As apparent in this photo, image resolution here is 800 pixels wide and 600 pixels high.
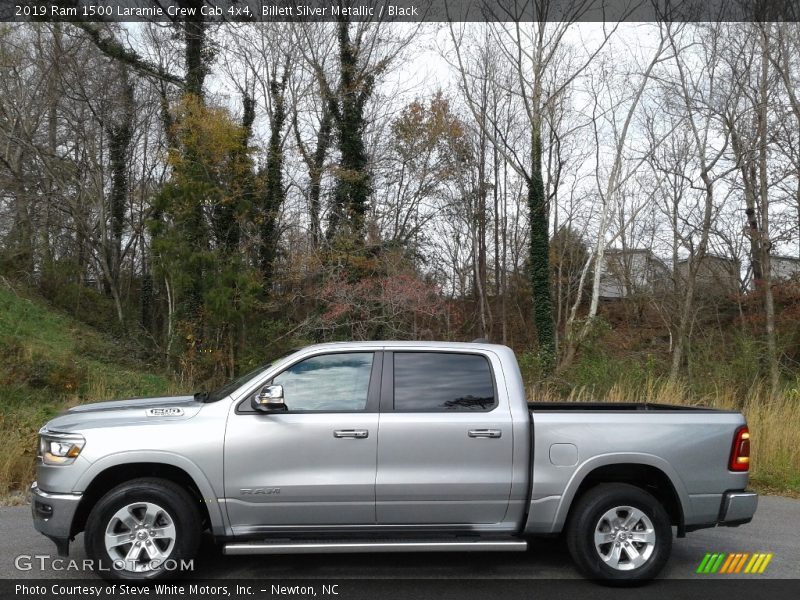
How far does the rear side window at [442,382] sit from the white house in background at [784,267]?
82.6 ft

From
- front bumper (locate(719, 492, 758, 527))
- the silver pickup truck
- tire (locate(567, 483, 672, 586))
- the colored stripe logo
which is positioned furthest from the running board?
the colored stripe logo

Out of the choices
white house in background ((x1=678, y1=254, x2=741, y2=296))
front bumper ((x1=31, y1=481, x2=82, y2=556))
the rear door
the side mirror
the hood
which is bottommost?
front bumper ((x1=31, y1=481, x2=82, y2=556))

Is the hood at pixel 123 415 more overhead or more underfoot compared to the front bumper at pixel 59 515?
more overhead

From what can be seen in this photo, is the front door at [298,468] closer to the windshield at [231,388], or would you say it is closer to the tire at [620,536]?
the windshield at [231,388]

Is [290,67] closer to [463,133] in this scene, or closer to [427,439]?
[463,133]

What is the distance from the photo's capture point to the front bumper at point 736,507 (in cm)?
572

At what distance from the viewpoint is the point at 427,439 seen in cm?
564

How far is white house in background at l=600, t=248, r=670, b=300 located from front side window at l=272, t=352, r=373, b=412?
3350 centimetres

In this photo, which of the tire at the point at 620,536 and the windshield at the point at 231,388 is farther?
the windshield at the point at 231,388

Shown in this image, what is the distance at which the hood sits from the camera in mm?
5562

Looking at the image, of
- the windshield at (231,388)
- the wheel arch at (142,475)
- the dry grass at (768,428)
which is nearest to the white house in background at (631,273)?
the dry grass at (768,428)

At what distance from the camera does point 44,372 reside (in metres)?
18.2

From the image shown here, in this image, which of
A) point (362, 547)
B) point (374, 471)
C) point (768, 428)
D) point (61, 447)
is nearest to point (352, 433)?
point (374, 471)

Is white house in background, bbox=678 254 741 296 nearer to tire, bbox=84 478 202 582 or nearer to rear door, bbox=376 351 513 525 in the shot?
rear door, bbox=376 351 513 525
